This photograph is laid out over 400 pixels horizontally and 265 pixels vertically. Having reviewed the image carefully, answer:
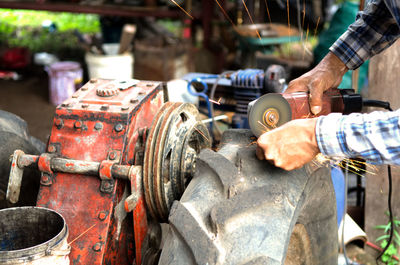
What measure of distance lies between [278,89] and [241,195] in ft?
4.90

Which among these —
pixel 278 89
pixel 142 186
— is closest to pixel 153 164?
pixel 142 186

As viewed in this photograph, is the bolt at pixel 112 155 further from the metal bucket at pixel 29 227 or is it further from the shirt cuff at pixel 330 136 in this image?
the shirt cuff at pixel 330 136

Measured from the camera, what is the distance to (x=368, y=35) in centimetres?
202

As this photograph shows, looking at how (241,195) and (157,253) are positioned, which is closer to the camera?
(241,195)

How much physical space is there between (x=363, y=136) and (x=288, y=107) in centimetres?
46

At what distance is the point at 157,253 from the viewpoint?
6.27 ft

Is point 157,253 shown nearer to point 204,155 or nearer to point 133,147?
point 133,147

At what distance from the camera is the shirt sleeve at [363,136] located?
51.5 inches

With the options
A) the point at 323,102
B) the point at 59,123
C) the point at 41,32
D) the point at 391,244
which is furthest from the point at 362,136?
the point at 41,32

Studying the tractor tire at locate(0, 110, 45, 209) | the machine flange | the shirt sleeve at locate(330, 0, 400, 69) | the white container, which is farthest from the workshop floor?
the shirt sleeve at locate(330, 0, 400, 69)

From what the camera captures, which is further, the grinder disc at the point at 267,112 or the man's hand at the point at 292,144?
the grinder disc at the point at 267,112

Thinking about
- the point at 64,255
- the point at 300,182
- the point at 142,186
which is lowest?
the point at 64,255

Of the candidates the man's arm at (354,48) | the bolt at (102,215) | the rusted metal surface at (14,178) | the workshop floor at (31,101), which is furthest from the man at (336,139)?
the workshop floor at (31,101)

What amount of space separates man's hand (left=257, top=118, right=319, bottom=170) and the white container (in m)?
4.01
